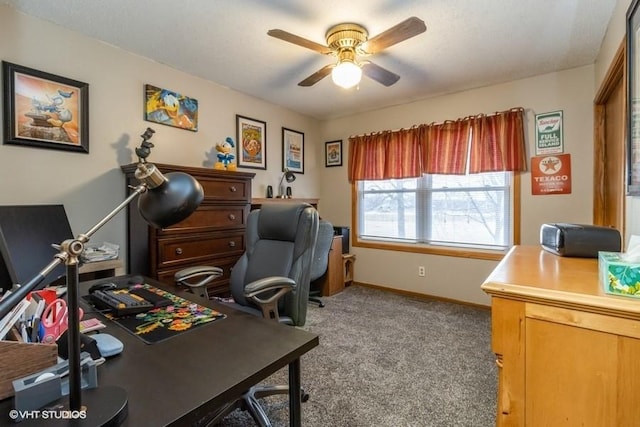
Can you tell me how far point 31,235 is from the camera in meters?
1.48

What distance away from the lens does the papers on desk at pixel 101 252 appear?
2121 millimetres

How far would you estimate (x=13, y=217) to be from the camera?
4.71ft

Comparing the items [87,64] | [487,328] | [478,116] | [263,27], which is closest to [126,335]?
[263,27]

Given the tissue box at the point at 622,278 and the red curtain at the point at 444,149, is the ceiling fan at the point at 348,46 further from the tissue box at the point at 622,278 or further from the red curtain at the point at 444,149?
the tissue box at the point at 622,278

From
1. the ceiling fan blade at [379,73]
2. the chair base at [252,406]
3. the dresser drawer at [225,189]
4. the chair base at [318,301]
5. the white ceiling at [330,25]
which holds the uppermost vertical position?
the white ceiling at [330,25]

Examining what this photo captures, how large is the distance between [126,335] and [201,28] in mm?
2088

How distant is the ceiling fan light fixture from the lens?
80.7 inches

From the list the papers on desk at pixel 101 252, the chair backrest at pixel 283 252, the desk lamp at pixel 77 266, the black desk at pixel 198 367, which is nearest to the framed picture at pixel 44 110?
the papers on desk at pixel 101 252

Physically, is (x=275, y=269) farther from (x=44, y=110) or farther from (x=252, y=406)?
(x=44, y=110)

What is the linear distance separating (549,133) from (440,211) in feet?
4.18

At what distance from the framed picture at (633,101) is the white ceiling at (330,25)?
25.5 inches

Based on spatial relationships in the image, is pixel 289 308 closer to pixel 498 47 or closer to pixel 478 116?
pixel 498 47

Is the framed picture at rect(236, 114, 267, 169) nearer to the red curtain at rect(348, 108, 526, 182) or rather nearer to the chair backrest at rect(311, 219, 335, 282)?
the chair backrest at rect(311, 219, 335, 282)

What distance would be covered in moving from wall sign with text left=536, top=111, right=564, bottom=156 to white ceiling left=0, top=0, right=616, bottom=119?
428 millimetres
